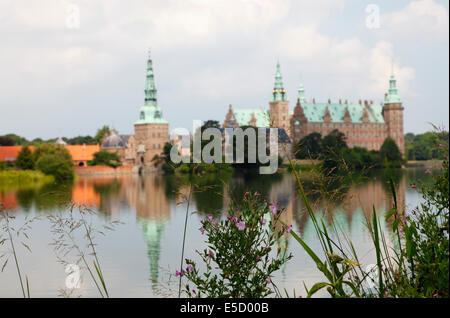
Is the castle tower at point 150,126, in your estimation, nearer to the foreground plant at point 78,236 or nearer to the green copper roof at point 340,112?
the green copper roof at point 340,112

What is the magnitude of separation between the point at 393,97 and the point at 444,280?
10316cm

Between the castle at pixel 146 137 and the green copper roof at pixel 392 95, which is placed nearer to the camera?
the castle at pixel 146 137

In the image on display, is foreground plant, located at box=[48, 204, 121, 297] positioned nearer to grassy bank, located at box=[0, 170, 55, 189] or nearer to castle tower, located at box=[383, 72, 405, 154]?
grassy bank, located at box=[0, 170, 55, 189]

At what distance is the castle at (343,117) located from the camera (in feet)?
312

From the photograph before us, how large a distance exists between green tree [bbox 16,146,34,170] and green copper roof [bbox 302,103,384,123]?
167 ft

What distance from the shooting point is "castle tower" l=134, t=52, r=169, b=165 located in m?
93.2

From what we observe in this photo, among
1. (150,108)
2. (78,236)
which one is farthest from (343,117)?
(78,236)

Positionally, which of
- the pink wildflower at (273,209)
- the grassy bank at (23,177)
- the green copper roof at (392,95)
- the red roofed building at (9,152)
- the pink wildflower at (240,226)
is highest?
the green copper roof at (392,95)

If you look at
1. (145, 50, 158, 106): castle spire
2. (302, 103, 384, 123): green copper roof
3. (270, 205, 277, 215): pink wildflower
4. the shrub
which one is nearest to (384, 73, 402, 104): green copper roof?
(302, 103, 384, 123): green copper roof

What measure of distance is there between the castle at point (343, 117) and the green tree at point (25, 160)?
134 ft

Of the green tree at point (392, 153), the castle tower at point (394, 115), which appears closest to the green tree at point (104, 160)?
the green tree at point (392, 153)

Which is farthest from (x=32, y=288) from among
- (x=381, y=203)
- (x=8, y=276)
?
(x=381, y=203)

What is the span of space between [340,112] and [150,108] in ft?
104
